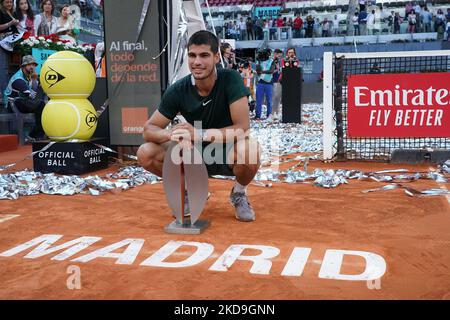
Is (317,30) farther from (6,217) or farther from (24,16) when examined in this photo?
(6,217)

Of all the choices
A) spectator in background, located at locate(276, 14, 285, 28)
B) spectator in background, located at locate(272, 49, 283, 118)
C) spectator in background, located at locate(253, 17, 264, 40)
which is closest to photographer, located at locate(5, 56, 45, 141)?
spectator in background, located at locate(272, 49, 283, 118)

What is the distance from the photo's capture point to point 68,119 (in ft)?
18.8

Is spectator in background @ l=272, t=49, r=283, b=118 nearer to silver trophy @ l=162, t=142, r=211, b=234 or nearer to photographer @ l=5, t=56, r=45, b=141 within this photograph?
photographer @ l=5, t=56, r=45, b=141

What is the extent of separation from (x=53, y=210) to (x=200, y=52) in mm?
1870

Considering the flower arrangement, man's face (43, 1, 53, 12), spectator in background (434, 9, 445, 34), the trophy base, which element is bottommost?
the trophy base

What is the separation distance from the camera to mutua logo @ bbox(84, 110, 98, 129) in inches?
231

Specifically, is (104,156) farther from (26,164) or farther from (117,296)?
(117,296)

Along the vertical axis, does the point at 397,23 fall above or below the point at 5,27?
above

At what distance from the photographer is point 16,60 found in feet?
33.1

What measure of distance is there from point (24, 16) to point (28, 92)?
11.1 feet

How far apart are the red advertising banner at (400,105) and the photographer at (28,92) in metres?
5.51

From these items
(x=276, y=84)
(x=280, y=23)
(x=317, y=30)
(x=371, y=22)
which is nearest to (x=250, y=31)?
(x=280, y=23)

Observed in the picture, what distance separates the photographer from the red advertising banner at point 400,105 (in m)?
6.03

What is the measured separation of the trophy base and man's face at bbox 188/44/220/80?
102 cm
